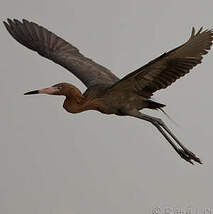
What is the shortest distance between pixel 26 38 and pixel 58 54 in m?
0.43

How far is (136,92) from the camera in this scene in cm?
524

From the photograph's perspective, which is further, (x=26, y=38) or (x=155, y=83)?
(x=26, y=38)

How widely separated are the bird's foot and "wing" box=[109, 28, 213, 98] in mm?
586

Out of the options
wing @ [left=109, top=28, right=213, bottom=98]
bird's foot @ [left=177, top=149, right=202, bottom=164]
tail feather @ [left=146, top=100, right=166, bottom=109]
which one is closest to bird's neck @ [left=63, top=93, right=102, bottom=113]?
wing @ [left=109, top=28, right=213, bottom=98]

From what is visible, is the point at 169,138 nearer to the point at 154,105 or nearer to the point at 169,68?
the point at 154,105

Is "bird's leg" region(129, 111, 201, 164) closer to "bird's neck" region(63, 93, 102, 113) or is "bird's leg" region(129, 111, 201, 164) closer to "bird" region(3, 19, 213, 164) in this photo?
"bird" region(3, 19, 213, 164)

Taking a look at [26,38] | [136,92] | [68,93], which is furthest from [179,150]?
[26,38]

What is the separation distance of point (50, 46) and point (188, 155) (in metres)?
2.01

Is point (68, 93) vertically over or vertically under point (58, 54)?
under

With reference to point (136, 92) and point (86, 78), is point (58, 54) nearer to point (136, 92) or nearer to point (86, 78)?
point (86, 78)

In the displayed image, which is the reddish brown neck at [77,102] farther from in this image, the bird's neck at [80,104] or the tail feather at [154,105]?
the tail feather at [154,105]

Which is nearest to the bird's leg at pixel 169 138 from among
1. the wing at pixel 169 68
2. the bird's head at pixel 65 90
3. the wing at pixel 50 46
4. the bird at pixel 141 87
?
the bird at pixel 141 87

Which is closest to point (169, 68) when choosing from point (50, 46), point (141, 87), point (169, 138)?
point (141, 87)

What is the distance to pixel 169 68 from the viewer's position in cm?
509
